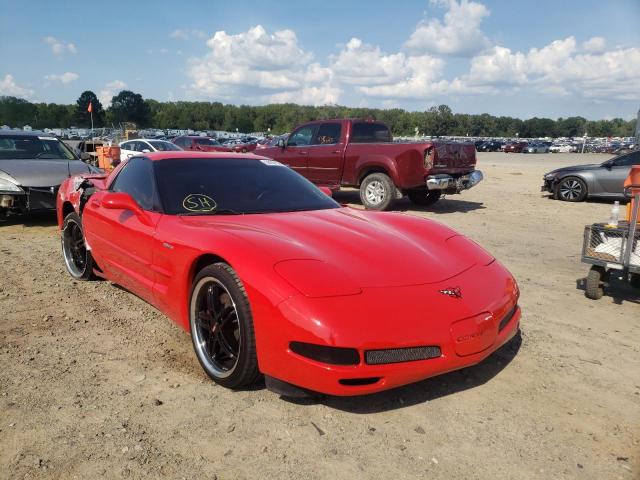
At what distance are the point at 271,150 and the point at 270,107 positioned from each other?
524 feet

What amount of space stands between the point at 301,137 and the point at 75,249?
728 cm

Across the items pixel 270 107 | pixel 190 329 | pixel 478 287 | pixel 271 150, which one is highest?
pixel 270 107

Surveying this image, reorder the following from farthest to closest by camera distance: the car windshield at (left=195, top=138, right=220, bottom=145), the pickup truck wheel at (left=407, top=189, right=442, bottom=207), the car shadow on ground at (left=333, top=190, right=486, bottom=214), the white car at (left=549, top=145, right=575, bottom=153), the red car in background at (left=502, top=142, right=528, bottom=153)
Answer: the white car at (left=549, top=145, right=575, bottom=153), the red car in background at (left=502, top=142, right=528, bottom=153), the car windshield at (left=195, top=138, right=220, bottom=145), the pickup truck wheel at (left=407, top=189, right=442, bottom=207), the car shadow on ground at (left=333, top=190, right=486, bottom=214)

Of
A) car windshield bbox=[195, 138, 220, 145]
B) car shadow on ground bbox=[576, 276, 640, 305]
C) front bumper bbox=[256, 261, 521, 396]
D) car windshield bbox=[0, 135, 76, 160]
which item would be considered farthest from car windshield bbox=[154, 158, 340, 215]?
car windshield bbox=[195, 138, 220, 145]

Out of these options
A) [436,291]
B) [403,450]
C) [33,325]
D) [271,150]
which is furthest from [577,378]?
[271,150]

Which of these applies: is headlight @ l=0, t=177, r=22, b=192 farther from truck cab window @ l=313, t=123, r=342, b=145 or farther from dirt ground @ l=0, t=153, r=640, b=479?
truck cab window @ l=313, t=123, r=342, b=145

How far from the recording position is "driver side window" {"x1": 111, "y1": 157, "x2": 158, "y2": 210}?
12.3ft

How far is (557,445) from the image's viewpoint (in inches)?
95.2

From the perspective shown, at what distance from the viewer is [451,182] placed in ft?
33.0

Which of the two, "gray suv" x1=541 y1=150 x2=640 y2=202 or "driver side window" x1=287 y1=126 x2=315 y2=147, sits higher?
"driver side window" x1=287 y1=126 x2=315 y2=147

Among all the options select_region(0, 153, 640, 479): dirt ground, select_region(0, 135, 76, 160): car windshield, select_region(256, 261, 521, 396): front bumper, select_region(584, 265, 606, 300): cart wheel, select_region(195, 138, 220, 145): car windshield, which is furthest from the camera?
select_region(195, 138, 220, 145): car windshield

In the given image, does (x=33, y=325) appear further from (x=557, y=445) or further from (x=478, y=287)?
(x=557, y=445)

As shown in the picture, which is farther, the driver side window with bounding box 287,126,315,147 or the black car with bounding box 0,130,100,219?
the driver side window with bounding box 287,126,315,147

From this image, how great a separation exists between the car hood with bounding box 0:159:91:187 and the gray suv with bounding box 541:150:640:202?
10809 millimetres
